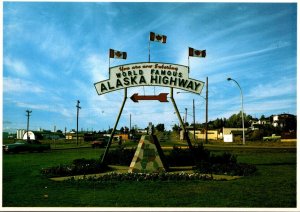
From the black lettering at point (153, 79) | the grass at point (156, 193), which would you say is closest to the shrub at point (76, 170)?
the grass at point (156, 193)

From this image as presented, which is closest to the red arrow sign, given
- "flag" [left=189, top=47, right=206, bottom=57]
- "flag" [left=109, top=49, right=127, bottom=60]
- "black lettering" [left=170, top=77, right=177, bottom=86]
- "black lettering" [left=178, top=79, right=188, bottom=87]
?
"black lettering" [left=170, top=77, right=177, bottom=86]

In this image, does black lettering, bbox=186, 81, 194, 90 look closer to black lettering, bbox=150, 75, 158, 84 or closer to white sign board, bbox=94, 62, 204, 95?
white sign board, bbox=94, 62, 204, 95

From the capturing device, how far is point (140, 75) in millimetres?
15164

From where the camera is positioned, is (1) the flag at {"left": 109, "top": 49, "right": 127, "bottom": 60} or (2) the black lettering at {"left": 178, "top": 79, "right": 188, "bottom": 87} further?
(1) the flag at {"left": 109, "top": 49, "right": 127, "bottom": 60}

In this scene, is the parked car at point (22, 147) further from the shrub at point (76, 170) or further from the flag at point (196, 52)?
the flag at point (196, 52)

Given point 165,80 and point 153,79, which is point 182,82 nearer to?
point 165,80

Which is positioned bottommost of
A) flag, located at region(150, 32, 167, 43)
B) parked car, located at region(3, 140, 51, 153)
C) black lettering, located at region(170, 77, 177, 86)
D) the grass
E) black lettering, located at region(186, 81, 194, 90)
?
parked car, located at region(3, 140, 51, 153)

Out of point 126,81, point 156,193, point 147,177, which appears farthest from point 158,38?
point 156,193

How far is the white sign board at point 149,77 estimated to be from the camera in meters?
15.1

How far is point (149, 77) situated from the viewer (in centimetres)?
1507

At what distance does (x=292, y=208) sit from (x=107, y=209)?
4.36 m

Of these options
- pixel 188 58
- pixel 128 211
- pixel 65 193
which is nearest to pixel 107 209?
pixel 128 211

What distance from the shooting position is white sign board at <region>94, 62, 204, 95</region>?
49.5 ft

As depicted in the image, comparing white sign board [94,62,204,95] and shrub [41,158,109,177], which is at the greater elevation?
white sign board [94,62,204,95]
